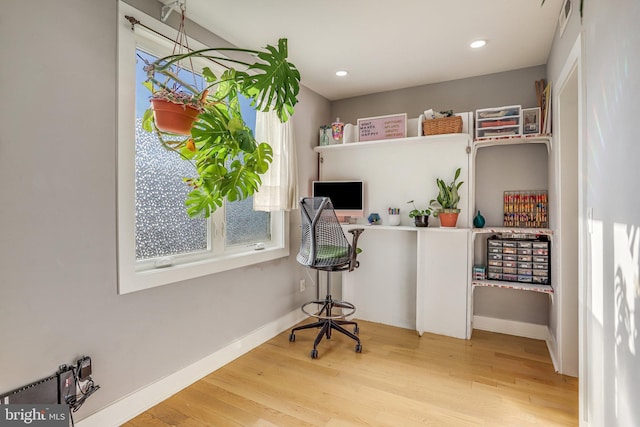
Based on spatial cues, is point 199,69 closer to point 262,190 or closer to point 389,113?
point 262,190

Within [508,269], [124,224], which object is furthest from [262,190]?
[508,269]

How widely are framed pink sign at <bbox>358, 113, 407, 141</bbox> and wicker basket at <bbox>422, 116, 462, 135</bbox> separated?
0.23 m

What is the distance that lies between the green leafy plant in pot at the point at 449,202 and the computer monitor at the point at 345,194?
77cm

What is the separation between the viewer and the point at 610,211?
1.27 metres

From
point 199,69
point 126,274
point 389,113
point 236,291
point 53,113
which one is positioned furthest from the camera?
point 389,113

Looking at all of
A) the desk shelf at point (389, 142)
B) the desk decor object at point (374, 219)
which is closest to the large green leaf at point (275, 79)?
the desk shelf at point (389, 142)

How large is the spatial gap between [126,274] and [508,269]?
9.50ft

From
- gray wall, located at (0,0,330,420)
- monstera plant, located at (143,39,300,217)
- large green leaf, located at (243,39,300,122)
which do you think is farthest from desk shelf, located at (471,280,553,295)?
gray wall, located at (0,0,330,420)

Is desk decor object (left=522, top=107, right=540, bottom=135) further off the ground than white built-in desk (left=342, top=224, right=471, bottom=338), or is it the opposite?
desk decor object (left=522, top=107, right=540, bottom=135)

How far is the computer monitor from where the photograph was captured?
11.0 feet

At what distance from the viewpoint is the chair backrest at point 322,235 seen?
2613 mm

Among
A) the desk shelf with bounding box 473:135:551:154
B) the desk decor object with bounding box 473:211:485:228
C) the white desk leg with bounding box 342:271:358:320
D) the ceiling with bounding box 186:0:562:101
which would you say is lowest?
the white desk leg with bounding box 342:271:358:320

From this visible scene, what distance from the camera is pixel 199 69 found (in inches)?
90.8

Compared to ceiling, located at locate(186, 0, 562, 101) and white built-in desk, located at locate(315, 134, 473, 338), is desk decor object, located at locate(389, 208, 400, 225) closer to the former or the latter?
white built-in desk, located at locate(315, 134, 473, 338)
